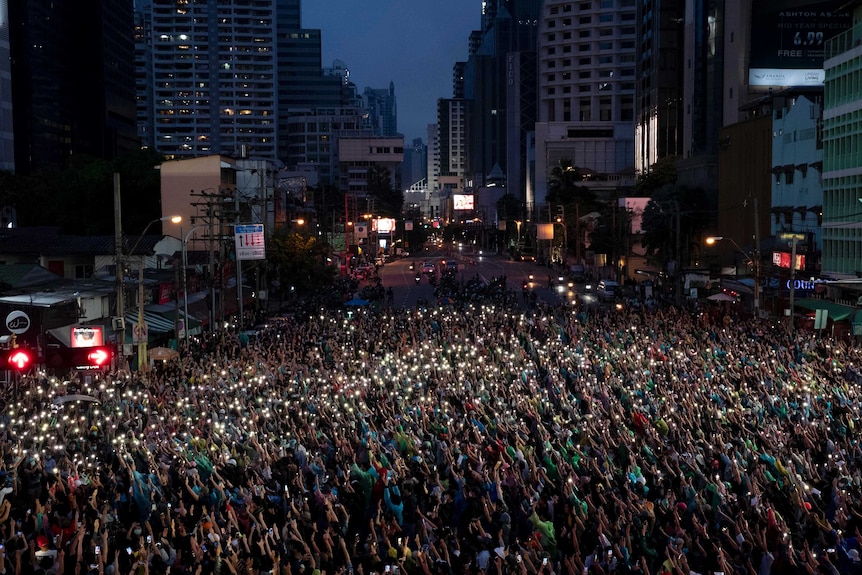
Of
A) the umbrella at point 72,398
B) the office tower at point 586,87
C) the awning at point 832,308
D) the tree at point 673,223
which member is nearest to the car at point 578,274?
the tree at point 673,223

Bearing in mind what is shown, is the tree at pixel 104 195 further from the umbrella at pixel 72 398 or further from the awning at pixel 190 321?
the umbrella at pixel 72 398

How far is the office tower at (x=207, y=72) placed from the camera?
191750mm

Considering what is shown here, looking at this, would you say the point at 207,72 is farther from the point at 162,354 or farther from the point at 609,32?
the point at 162,354

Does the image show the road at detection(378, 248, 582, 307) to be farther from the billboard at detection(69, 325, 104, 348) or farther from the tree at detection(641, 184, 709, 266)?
the billboard at detection(69, 325, 104, 348)

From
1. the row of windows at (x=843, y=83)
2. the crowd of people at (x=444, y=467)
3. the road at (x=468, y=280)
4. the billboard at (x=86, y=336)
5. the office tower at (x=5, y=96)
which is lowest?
the road at (x=468, y=280)

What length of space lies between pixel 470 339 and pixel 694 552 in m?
22.1

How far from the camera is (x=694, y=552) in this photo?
41.0 feet

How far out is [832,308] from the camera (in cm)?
3753

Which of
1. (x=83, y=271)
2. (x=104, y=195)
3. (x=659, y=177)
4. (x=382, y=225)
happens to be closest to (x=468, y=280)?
(x=104, y=195)

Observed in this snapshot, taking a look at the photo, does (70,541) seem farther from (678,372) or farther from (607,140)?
(607,140)

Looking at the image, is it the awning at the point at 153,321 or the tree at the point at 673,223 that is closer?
the awning at the point at 153,321

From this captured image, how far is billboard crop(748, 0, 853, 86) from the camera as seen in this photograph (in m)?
64.2

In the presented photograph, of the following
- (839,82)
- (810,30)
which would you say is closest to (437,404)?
(839,82)

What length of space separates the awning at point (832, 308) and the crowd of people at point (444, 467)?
348 inches
